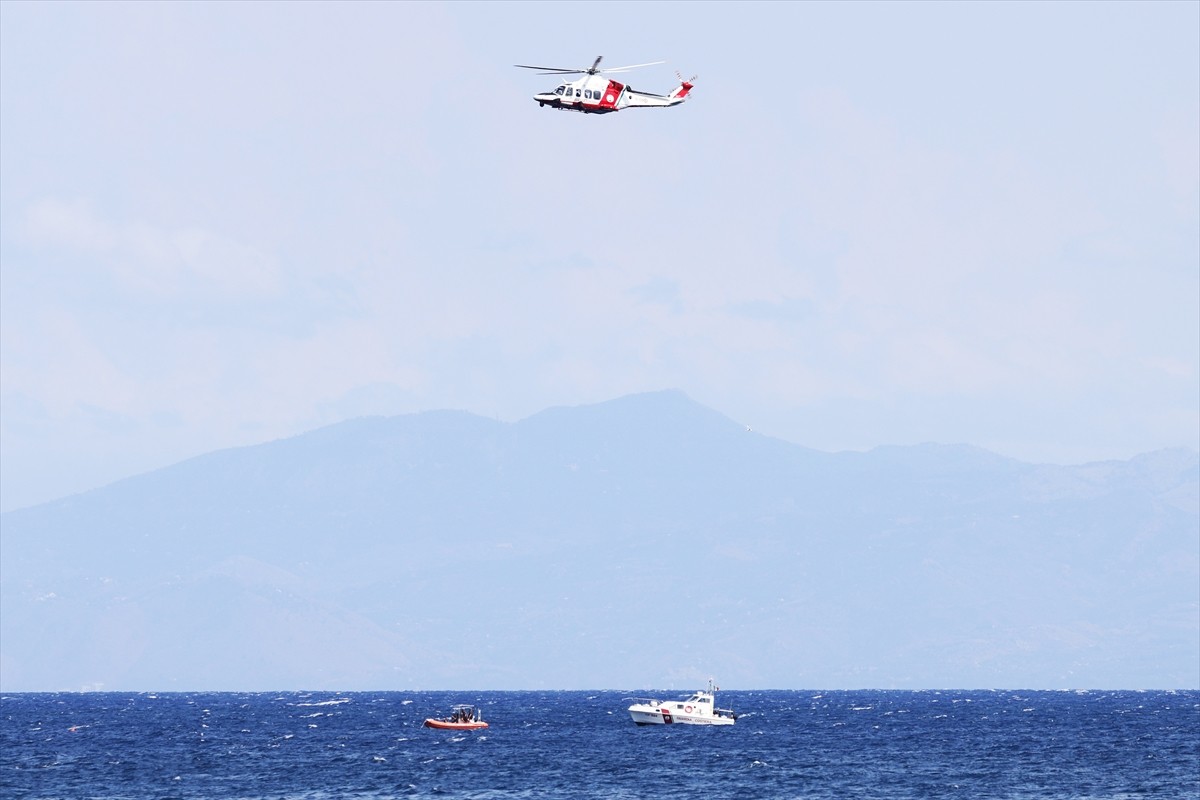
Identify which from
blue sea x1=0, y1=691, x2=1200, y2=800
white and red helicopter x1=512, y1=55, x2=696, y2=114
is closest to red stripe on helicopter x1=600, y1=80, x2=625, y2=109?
white and red helicopter x1=512, y1=55, x2=696, y2=114

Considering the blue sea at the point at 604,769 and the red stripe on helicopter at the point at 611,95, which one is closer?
the red stripe on helicopter at the point at 611,95

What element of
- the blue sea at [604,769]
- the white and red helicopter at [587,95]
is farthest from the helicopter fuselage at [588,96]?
→ the blue sea at [604,769]

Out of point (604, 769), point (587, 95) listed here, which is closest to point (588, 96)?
point (587, 95)

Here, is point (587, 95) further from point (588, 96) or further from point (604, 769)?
point (604, 769)

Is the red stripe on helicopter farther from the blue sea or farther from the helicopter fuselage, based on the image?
the blue sea

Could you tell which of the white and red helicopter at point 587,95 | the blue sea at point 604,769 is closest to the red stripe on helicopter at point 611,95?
the white and red helicopter at point 587,95

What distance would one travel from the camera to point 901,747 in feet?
625

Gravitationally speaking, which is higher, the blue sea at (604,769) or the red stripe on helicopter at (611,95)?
the red stripe on helicopter at (611,95)

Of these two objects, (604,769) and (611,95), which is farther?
(604,769)

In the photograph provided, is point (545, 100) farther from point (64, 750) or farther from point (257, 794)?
point (64, 750)

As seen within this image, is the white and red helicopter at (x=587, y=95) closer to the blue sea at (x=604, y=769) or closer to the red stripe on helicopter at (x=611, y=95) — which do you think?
the red stripe on helicopter at (x=611, y=95)

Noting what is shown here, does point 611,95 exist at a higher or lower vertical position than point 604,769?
higher

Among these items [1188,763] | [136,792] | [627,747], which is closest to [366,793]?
[136,792]

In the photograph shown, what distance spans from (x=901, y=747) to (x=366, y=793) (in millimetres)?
74026
